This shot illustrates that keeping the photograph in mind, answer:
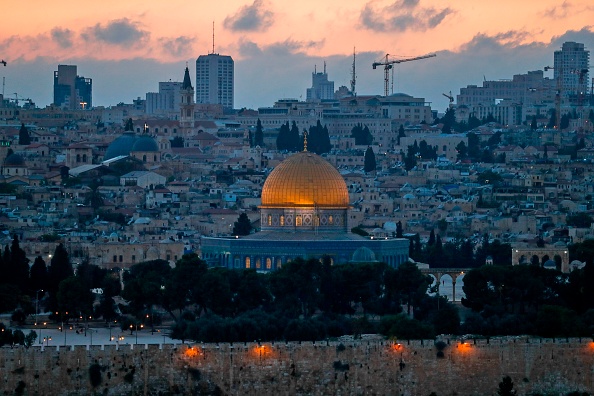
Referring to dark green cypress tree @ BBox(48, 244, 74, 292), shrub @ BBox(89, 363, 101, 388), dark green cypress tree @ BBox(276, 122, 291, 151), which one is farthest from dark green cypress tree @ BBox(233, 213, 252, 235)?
dark green cypress tree @ BBox(276, 122, 291, 151)

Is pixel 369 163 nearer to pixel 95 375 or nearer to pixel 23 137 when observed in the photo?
pixel 23 137

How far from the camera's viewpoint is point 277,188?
92812 mm

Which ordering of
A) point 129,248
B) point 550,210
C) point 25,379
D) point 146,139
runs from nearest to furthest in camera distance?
1. point 25,379
2. point 129,248
3. point 550,210
4. point 146,139

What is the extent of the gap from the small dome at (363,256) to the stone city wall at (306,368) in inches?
985

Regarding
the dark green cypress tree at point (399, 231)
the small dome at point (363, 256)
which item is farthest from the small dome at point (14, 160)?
the small dome at point (363, 256)

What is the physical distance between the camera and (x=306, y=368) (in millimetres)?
61656

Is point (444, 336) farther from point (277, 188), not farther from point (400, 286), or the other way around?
point (277, 188)

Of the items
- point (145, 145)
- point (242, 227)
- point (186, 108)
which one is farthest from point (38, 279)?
point (186, 108)

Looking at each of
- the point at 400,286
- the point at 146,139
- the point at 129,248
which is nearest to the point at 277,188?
the point at 129,248

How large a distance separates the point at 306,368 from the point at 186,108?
4288 inches

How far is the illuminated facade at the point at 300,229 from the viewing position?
9025cm

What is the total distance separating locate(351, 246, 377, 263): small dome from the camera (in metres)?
88.2

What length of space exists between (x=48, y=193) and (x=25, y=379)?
65.0m

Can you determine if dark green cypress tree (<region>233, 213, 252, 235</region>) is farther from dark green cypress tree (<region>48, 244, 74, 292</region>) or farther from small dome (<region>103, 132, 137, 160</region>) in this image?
small dome (<region>103, 132, 137, 160</region>)
